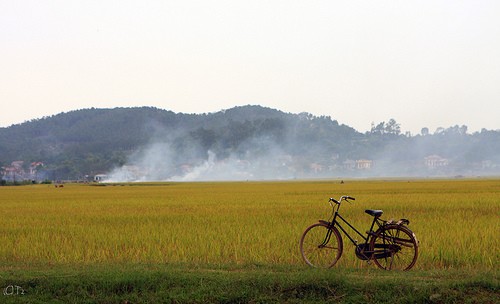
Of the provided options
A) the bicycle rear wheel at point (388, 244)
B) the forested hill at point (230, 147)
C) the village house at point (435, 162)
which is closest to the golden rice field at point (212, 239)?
the bicycle rear wheel at point (388, 244)

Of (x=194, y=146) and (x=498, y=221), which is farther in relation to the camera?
(x=194, y=146)

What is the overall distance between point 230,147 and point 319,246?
16135 centimetres

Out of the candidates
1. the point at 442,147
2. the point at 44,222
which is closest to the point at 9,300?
the point at 44,222

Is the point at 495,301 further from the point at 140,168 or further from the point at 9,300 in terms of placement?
the point at 140,168

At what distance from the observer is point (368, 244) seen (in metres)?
8.45

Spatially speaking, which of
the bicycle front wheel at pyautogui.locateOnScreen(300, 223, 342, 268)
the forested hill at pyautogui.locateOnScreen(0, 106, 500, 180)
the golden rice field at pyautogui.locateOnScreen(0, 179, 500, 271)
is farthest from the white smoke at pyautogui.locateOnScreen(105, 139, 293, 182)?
the bicycle front wheel at pyautogui.locateOnScreen(300, 223, 342, 268)

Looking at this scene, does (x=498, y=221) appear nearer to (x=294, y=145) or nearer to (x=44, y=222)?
(x=44, y=222)

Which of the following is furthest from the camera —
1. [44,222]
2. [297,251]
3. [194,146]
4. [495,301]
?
[194,146]

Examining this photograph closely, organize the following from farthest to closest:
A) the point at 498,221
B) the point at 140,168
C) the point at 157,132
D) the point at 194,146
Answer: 1. the point at 157,132
2. the point at 194,146
3. the point at 140,168
4. the point at 498,221

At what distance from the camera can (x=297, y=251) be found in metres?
10.4

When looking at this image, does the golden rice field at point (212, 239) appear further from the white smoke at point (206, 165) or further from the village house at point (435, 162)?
the village house at point (435, 162)

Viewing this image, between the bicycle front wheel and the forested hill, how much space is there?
460 feet

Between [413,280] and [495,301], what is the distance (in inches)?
39.6

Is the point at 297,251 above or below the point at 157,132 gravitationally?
below
